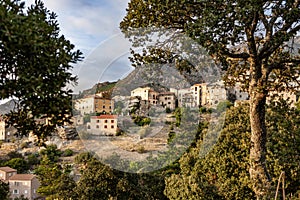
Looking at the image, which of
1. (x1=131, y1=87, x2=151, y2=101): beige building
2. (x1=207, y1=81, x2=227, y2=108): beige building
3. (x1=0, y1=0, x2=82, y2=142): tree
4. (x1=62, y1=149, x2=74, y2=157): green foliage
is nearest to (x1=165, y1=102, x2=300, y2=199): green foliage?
(x1=207, y1=81, x2=227, y2=108): beige building

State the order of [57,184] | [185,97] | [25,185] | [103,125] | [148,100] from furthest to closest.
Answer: [25,185] → [57,184] → [103,125] → [185,97] → [148,100]

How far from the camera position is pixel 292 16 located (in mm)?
3592

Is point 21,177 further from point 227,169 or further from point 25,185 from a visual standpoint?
point 227,169

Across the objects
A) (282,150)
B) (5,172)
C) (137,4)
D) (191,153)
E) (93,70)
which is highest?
(137,4)

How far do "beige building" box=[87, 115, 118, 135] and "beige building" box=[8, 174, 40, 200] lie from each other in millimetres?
8647

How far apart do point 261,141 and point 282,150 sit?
0.67 m

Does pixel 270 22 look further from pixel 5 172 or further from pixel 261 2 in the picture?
pixel 5 172

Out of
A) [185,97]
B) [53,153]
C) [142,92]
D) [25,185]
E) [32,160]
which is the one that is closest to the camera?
[142,92]

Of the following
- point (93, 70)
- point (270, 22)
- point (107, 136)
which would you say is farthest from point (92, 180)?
point (270, 22)

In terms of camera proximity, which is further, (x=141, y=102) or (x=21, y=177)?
(x=21, y=177)

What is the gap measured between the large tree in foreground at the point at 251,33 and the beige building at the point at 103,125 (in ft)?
8.99

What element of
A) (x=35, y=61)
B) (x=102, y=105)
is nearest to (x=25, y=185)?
(x=102, y=105)

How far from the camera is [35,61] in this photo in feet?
5.51

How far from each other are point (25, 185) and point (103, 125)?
9.44 metres
